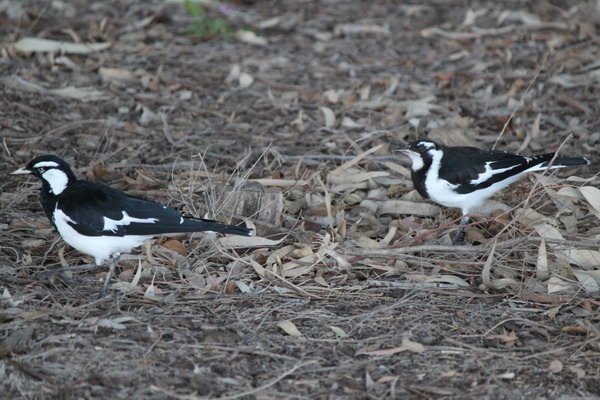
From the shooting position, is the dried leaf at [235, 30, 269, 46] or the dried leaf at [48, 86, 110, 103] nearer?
the dried leaf at [48, 86, 110, 103]

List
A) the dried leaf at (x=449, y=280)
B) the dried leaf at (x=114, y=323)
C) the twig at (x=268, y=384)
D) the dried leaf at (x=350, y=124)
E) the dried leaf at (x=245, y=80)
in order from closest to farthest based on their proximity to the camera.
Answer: the twig at (x=268, y=384), the dried leaf at (x=114, y=323), the dried leaf at (x=449, y=280), the dried leaf at (x=350, y=124), the dried leaf at (x=245, y=80)

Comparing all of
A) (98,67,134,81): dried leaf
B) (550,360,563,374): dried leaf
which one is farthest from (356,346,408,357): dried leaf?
(98,67,134,81): dried leaf

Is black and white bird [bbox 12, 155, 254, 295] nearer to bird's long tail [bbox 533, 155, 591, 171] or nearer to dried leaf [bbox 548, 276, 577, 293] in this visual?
dried leaf [bbox 548, 276, 577, 293]

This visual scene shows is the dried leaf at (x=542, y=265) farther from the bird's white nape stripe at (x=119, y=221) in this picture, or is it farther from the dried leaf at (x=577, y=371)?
the bird's white nape stripe at (x=119, y=221)

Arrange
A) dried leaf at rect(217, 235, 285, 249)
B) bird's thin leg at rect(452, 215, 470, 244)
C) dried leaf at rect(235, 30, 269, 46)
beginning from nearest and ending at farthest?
dried leaf at rect(217, 235, 285, 249) < bird's thin leg at rect(452, 215, 470, 244) < dried leaf at rect(235, 30, 269, 46)

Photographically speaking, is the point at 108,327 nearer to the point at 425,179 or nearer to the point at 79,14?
the point at 425,179

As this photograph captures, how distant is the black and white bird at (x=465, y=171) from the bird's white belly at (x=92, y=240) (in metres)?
1.77

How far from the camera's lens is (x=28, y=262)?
4996 millimetres

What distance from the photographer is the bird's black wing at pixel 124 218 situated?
187 inches

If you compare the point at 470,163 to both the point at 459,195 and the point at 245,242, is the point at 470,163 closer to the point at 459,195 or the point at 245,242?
the point at 459,195

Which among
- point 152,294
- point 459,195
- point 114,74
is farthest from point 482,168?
point 114,74

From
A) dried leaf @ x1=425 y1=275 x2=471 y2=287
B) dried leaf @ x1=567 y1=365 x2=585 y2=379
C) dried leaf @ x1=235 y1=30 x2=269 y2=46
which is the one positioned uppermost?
dried leaf @ x1=567 y1=365 x2=585 y2=379

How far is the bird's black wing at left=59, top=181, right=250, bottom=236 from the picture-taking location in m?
4.75

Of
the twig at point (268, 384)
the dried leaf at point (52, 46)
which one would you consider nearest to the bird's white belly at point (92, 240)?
the twig at point (268, 384)
